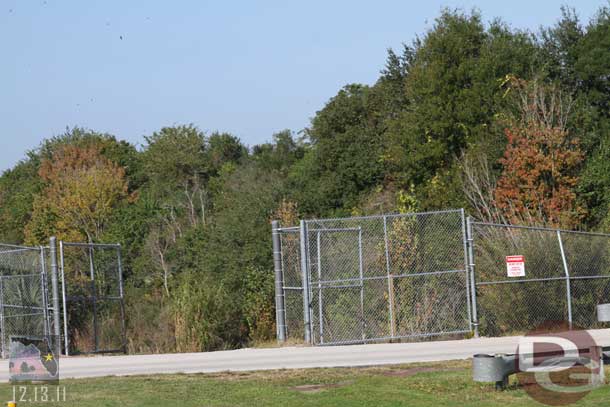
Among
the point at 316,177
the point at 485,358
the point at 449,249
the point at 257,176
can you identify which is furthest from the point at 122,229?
the point at 485,358

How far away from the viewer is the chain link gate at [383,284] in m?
18.9

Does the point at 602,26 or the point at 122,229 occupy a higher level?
the point at 602,26

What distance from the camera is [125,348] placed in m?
22.3

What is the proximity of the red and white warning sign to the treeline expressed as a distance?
6667 mm

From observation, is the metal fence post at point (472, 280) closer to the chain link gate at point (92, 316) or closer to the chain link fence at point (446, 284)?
the chain link fence at point (446, 284)

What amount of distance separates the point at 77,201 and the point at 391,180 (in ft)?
70.8

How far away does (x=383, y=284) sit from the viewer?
68.2ft

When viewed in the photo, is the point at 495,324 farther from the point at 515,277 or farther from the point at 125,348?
the point at 125,348

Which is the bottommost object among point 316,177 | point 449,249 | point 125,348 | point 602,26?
point 125,348

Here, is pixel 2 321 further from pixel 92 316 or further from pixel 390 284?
pixel 390 284

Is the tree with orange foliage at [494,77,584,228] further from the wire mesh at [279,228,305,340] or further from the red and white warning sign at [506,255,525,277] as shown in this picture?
the red and white warning sign at [506,255,525,277]

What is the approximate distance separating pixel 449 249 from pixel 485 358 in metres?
10.9

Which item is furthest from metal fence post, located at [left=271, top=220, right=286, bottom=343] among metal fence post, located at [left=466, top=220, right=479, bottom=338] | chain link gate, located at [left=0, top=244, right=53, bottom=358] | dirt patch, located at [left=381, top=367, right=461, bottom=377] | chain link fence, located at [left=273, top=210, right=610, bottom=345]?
dirt patch, located at [left=381, top=367, right=461, bottom=377]

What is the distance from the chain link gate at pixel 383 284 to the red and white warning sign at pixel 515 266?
0.87 m
